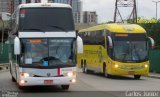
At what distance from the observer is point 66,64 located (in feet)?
66.3

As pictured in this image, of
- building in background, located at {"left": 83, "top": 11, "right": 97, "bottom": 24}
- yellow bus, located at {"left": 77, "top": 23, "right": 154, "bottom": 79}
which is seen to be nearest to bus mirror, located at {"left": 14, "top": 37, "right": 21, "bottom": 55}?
yellow bus, located at {"left": 77, "top": 23, "right": 154, "bottom": 79}

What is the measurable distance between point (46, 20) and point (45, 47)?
49.1 inches

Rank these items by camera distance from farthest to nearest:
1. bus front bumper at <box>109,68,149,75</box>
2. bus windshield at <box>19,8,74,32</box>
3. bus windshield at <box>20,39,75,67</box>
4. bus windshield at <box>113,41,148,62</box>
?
bus windshield at <box>113,41,148,62</box> → bus front bumper at <box>109,68,149,75</box> → bus windshield at <box>19,8,74,32</box> → bus windshield at <box>20,39,75,67</box>

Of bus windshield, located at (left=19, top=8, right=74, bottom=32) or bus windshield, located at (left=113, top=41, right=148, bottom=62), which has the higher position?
bus windshield, located at (left=19, top=8, right=74, bottom=32)

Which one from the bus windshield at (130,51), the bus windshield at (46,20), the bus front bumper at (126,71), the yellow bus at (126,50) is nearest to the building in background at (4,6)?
the yellow bus at (126,50)

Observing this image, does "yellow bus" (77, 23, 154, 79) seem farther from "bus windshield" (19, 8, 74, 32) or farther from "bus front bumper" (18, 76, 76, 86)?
"bus front bumper" (18, 76, 76, 86)

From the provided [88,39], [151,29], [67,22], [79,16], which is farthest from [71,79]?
[79,16]

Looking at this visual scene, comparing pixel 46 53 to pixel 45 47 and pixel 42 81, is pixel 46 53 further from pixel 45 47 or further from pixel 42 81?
pixel 42 81

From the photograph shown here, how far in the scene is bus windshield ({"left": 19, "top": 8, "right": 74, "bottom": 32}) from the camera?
67.1 ft

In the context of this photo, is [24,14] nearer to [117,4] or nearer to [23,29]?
[23,29]

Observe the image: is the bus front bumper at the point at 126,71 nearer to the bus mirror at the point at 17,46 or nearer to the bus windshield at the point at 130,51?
the bus windshield at the point at 130,51

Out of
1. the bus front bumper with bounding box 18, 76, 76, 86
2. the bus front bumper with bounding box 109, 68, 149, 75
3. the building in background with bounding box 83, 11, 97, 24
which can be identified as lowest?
the building in background with bounding box 83, 11, 97, 24

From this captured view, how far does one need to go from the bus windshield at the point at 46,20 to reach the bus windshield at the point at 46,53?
1.82 feet

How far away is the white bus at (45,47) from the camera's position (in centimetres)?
1992
